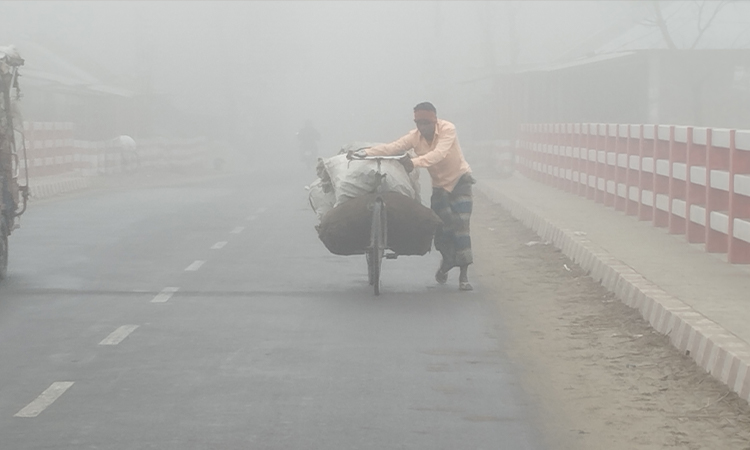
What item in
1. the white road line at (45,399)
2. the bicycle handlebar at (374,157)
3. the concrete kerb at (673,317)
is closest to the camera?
the white road line at (45,399)

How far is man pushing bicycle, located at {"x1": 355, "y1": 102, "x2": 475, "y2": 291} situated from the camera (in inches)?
468

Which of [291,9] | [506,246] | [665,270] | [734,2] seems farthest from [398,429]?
[291,9]

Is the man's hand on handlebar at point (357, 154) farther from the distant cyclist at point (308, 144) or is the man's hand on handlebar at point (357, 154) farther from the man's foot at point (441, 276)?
the distant cyclist at point (308, 144)

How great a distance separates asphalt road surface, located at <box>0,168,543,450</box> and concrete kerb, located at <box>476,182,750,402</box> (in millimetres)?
1138

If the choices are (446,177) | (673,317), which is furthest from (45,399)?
(446,177)

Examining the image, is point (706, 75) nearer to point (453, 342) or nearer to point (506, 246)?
point (506, 246)

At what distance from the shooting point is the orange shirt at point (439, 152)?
11766 mm

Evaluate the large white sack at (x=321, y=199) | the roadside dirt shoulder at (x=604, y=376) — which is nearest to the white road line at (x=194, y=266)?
the large white sack at (x=321, y=199)

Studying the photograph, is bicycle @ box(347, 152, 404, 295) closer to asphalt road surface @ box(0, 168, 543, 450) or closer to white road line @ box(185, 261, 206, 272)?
asphalt road surface @ box(0, 168, 543, 450)

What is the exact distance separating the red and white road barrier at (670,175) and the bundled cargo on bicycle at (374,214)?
281 centimetres

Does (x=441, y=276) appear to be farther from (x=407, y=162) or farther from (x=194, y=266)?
(x=194, y=266)

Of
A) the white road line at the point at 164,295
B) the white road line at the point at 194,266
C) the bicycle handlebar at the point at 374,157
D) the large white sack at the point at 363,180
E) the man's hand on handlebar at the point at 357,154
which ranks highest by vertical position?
the man's hand on handlebar at the point at 357,154

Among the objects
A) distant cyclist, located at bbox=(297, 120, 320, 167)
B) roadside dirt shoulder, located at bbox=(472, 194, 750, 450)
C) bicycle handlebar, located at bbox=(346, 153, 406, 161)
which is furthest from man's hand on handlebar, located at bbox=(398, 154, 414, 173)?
distant cyclist, located at bbox=(297, 120, 320, 167)

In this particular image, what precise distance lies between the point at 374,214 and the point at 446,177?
100 cm
